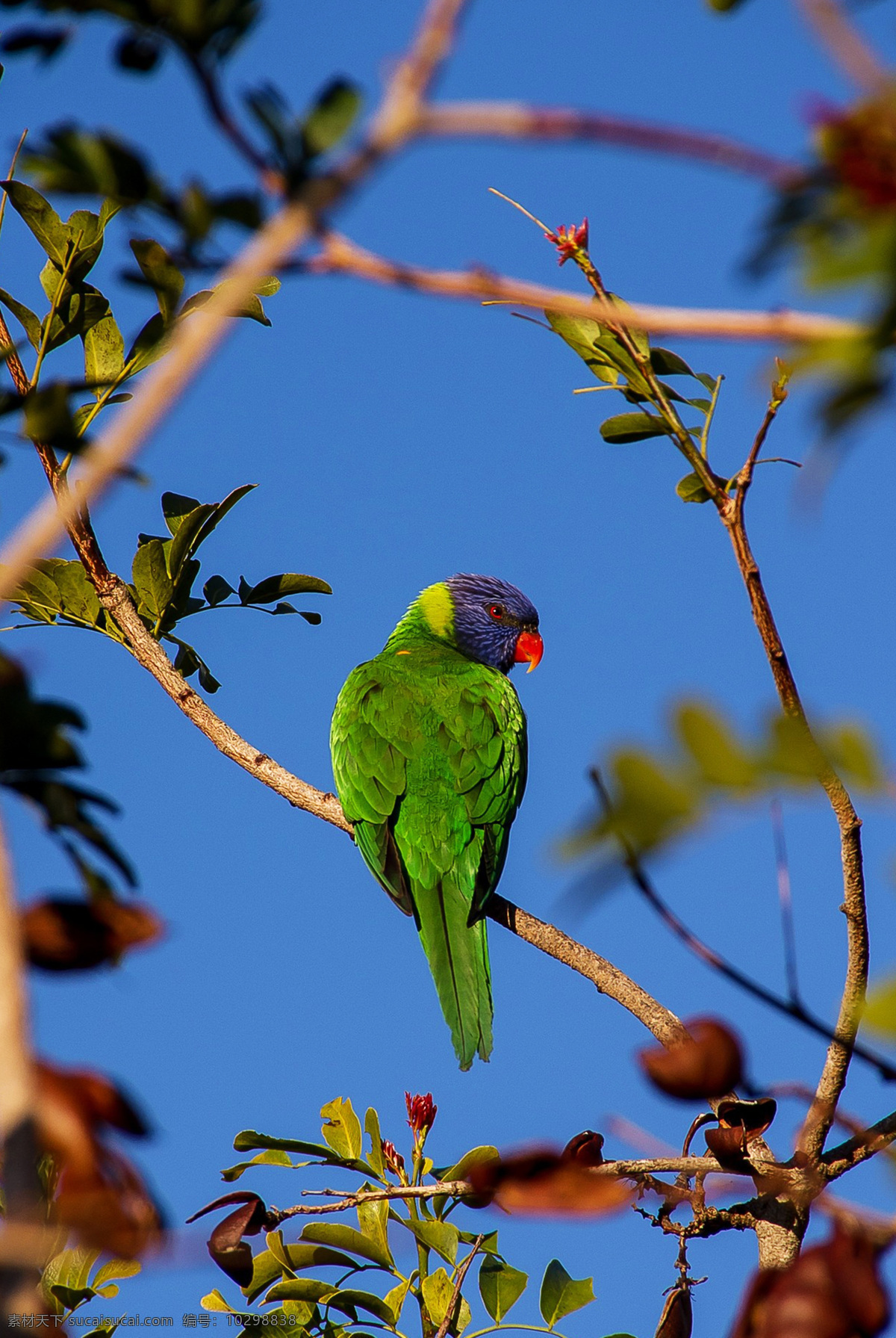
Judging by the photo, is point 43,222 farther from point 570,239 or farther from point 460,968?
point 460,968

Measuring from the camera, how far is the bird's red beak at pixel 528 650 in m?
5.72

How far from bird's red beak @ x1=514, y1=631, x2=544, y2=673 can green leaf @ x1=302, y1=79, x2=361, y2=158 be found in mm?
4772

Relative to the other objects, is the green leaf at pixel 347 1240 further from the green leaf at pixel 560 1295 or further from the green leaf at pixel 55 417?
the green leaf at pixel 55 417

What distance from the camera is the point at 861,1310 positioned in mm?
1018

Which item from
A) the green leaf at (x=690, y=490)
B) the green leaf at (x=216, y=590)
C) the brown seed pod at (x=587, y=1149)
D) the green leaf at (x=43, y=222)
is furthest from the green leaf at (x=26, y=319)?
the brown seed pod at (x=587, y=1149)

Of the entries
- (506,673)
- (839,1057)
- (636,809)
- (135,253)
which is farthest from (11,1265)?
(506,673)

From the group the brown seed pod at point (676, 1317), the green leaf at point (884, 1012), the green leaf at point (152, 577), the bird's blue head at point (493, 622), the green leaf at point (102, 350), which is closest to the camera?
the green leaf at point (884, 1012)

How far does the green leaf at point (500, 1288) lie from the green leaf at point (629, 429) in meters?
1.57

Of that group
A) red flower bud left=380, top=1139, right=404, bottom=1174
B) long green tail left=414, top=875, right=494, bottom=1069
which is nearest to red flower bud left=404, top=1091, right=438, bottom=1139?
red flower bud left=380, top=1139, right=404, bottom=1174

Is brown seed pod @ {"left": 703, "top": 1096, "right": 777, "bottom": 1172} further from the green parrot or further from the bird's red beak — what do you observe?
the bird's red beak

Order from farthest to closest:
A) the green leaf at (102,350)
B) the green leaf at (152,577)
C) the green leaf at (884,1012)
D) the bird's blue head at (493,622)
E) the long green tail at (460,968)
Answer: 1. the bird's blue head at (493,622)
2. the long green tail at (460,968)
3. the green leaf at (152,577)
4. the green leaf at (102,350)
5. the green leaf at (884,1012)

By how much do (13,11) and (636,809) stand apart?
102 centimetres

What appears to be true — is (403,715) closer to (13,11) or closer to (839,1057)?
(839,1057)

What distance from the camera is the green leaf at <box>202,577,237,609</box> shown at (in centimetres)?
306
